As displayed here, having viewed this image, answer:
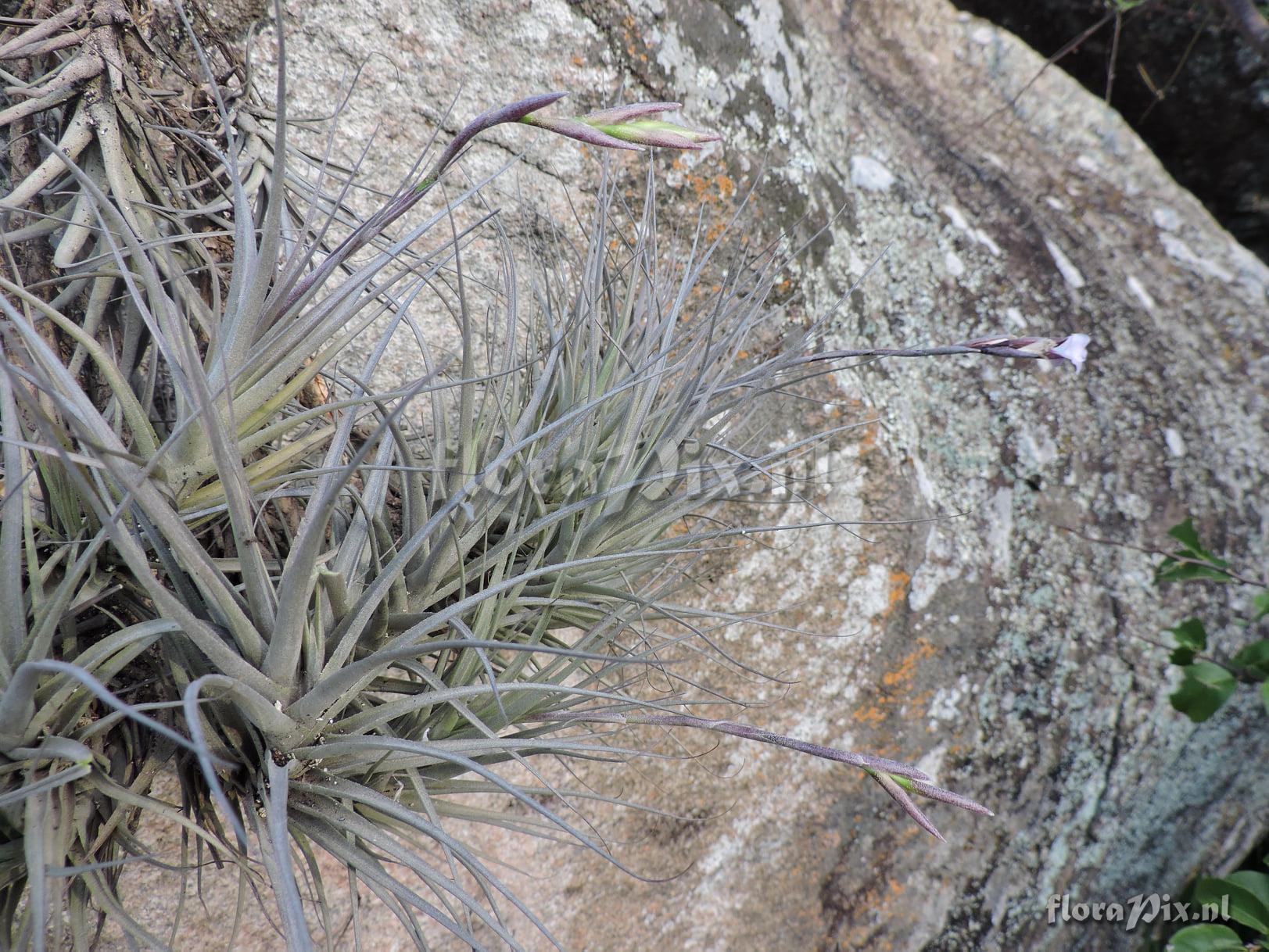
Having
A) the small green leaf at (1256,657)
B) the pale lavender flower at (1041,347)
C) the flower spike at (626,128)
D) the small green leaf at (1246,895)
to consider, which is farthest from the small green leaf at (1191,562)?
the flower spike at (626,128)

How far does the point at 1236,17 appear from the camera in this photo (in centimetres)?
147

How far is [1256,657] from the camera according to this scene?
43.9 inches

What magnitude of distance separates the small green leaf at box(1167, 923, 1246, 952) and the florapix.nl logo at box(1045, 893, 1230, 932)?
0.28 ft

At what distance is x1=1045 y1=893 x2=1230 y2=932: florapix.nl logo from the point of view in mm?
1160

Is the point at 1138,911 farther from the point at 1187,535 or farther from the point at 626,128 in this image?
the point at 626,128

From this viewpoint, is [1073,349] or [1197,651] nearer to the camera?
[1073,349]

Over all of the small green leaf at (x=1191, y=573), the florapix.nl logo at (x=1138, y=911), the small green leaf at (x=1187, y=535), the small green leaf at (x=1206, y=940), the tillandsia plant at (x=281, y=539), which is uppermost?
the small green leaf at (x=1187, y=535)

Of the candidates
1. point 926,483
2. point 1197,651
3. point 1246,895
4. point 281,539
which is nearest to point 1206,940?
point 1246,895

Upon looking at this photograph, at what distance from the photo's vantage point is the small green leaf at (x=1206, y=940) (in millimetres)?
1028

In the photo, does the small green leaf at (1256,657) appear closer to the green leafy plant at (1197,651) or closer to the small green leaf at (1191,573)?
the green leafy plant at (1197,651)

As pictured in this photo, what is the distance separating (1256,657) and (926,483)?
531 mm

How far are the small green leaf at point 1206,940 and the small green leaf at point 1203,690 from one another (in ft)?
0.88

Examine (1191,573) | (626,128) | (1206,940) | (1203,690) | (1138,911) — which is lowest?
(1138,911)

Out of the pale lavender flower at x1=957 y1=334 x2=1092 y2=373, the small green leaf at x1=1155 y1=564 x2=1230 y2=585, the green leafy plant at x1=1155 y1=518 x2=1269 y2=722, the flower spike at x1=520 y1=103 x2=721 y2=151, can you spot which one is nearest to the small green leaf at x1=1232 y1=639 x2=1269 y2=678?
the green leafy plant at x1=1155 y1=518 x2=1269 y2=722
